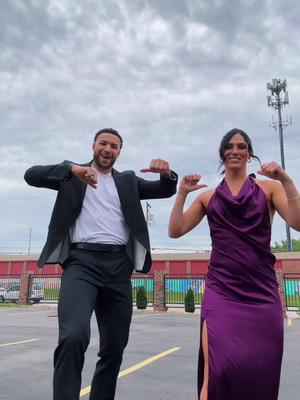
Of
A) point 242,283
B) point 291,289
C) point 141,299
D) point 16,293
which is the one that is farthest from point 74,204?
point 16,293

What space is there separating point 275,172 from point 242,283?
0.60 metres

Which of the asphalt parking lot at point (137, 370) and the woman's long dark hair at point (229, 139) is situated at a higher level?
the woman's long dark hair at point (229, 139)

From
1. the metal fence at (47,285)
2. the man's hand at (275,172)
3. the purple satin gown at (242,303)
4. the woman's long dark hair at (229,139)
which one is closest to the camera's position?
the purple satin gown at (242,303)

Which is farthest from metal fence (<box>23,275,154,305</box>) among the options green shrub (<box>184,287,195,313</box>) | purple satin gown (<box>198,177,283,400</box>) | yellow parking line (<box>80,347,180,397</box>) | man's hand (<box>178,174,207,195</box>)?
purple satin gown (<box>198,177,283,400</box>)

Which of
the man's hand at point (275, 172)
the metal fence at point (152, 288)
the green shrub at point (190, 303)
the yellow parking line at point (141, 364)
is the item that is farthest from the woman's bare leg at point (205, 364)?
the metal fence at point (152, 288)

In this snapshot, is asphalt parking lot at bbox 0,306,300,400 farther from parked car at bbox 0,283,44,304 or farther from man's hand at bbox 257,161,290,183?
parked car at bbox 0,283,44,304

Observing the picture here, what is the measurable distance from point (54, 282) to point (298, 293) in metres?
14.2

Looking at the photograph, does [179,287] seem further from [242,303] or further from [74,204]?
[242,303]

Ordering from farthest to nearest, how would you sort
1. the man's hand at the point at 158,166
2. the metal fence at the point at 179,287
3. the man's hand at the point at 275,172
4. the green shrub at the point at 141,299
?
the metal fence at the point at 179,287, the green shrub at the point at 141,299, the man's hand at the point at 158,166, the man's hand at the point at 275,172

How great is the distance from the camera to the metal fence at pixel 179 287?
22156 millimetres

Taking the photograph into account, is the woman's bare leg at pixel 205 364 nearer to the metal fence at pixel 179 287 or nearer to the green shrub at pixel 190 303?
the green shrub at pixel 190 303

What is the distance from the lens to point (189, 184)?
2418mm

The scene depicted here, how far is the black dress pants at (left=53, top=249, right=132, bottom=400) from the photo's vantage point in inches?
83.7

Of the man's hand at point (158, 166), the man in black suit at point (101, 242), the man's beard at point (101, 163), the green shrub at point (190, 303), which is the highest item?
the man's beard at point (101, 163)
